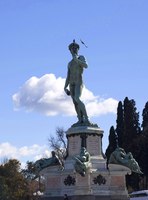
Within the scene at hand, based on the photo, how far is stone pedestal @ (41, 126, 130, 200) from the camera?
2706cm

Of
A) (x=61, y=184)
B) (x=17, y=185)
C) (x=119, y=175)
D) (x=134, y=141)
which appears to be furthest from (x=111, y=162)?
(x=17, y=185)

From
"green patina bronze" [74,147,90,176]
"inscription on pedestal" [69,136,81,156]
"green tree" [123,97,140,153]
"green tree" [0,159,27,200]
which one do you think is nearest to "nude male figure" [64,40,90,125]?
"inscription on pedestal" [69,136,81,156]

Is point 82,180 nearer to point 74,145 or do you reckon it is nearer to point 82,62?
point 74,145

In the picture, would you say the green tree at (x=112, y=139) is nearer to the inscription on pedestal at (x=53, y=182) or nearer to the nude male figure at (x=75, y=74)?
the nude male figure at (x=75, y=74)

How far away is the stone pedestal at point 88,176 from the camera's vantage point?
88.8ft

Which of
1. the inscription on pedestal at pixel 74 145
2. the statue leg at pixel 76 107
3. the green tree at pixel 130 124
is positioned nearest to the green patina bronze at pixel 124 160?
the inscription on pedestal at pixel 74 145

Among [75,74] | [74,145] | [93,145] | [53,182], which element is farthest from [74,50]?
[53,182]

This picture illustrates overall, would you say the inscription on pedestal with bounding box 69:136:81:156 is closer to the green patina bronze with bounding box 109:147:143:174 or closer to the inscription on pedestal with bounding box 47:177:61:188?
the inscription on pedestal with bounding box 47:177:61:188

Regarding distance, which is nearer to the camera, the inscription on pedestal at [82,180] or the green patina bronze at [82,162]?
the green patina bronze at [82,162]

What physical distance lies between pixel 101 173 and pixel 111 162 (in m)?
1.19

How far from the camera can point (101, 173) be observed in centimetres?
2828

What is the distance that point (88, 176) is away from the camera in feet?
88.8

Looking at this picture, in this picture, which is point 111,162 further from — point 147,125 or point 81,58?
point 147,125

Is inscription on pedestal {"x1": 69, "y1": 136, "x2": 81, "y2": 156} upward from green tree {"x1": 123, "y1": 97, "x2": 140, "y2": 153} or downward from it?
downward
